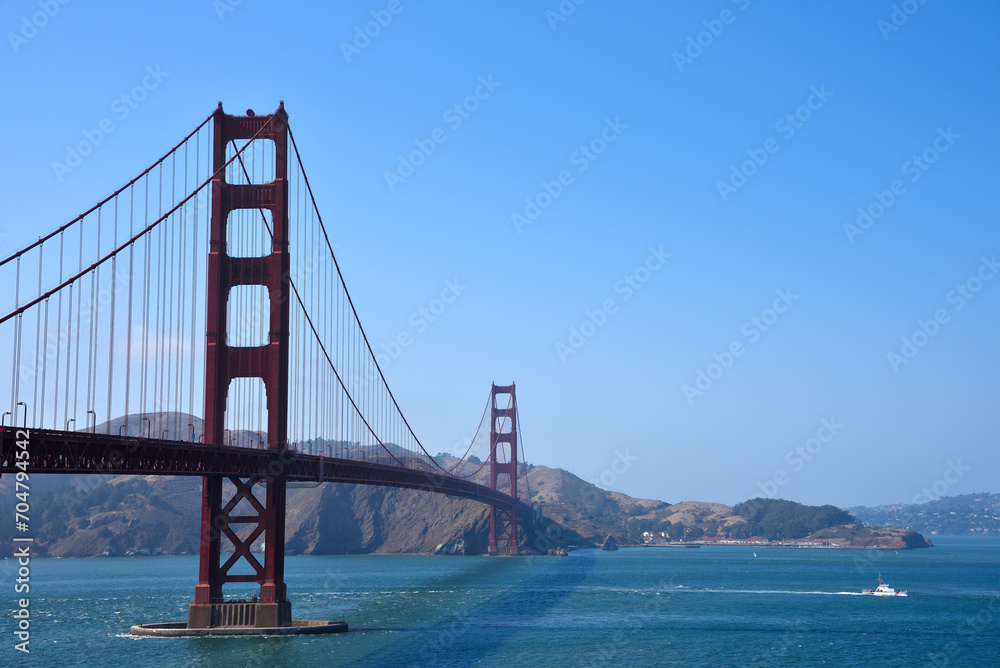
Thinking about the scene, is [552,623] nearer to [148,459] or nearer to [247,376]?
[247,376]

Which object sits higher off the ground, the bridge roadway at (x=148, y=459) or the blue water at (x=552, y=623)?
the bridge roadway at (x=148, y=459)

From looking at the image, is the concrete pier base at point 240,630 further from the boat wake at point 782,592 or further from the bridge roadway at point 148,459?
the boat wake at point 782,592

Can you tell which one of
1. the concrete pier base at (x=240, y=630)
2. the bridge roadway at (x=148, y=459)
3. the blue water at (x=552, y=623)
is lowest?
the blue water at (x=552, y=623)

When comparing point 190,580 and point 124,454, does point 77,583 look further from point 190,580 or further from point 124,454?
point 124,454

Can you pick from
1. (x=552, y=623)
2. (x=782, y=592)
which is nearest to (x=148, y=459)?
(x=552, y=623)

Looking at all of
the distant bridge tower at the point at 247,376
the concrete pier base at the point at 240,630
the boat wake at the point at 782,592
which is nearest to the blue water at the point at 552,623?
the boat wake at the point at 782,592
